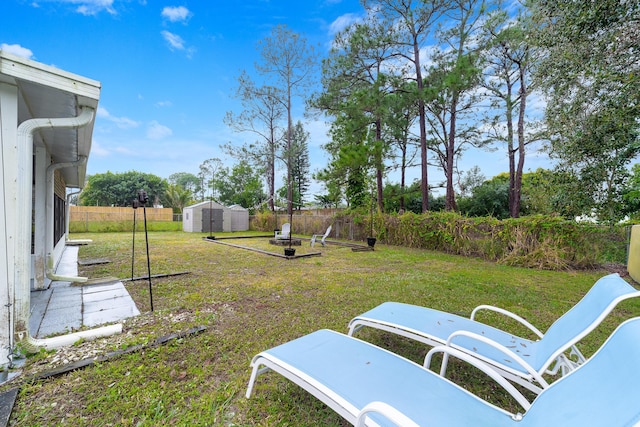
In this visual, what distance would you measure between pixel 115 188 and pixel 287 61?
34.3 m

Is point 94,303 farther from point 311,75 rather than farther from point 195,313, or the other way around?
point 311,75

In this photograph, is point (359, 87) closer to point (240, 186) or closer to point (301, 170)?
point (240, 186)

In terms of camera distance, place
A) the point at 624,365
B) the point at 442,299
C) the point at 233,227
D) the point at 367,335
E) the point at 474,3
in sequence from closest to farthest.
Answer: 1. the point at 624,365
2. the point at 367,335
3. the point at 442,299
4. the point at 474,3
5. the point at 233,227

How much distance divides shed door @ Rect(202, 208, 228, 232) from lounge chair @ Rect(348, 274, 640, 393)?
16388 millimetres

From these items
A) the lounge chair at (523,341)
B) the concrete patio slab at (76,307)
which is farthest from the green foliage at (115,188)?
the lounge chair at (523,341)

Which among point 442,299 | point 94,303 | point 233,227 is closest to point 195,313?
point 94,303

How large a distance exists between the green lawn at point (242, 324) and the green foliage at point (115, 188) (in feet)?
126

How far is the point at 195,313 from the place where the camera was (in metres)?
3.31

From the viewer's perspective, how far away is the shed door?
56.1ft

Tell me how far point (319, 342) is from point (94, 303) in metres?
3.43

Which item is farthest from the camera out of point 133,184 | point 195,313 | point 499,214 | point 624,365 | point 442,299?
point 133,184

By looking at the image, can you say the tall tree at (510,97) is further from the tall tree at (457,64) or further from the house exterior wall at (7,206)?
the house exterior wall at (7,206)

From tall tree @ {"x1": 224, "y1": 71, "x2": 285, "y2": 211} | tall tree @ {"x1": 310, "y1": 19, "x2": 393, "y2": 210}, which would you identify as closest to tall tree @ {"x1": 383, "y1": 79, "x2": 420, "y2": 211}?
tall tree @ {"x1": 310, "y1": 19, "x2": 393, "y2": 210}

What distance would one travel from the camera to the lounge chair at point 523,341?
1595 millimetres
